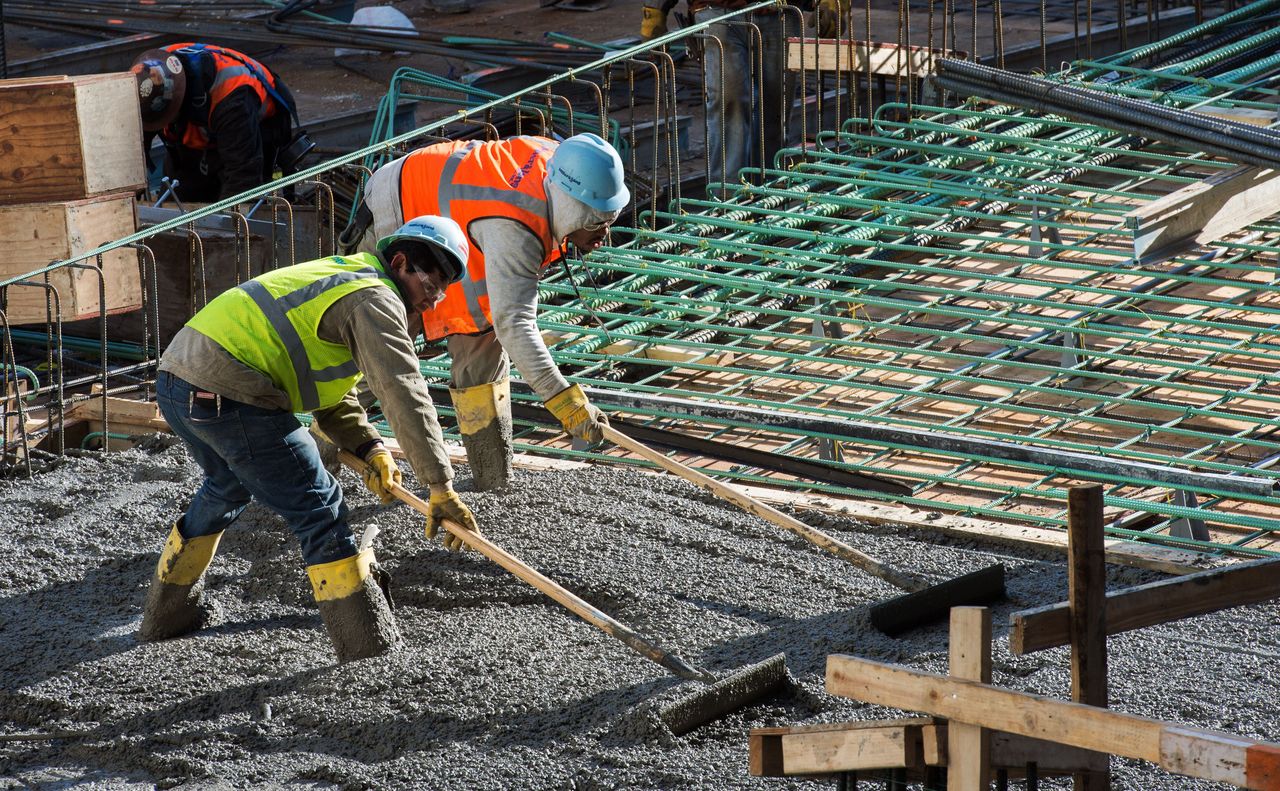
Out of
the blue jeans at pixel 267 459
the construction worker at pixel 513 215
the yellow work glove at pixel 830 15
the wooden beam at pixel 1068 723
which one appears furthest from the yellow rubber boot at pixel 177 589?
the yellow work glove at pixel 830 15

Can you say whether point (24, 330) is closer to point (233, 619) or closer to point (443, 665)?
point (233, 619)

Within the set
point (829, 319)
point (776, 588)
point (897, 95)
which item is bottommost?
point (776, 588)

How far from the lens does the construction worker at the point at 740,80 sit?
9.40m

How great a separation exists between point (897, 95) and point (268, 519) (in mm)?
5374

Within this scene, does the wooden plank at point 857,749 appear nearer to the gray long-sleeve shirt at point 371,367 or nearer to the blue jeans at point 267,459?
the gray long-sleeve shirt at point 371,367

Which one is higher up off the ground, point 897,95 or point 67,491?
point 897,95

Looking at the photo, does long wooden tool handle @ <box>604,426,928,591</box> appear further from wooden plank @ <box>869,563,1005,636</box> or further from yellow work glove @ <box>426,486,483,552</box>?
yellow work glove @ <box>426,486,483,552</box>

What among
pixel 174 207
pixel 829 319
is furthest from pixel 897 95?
pixel 174 207

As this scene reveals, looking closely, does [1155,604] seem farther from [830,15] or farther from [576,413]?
[830,15]

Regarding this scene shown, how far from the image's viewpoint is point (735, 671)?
15.6 ft

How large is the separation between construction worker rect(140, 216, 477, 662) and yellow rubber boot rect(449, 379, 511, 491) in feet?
4.06

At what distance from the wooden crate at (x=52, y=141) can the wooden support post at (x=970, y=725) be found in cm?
581

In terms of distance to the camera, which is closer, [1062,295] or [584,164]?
[584,164]

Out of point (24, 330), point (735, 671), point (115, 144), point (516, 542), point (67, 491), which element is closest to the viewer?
point (735, 671)
